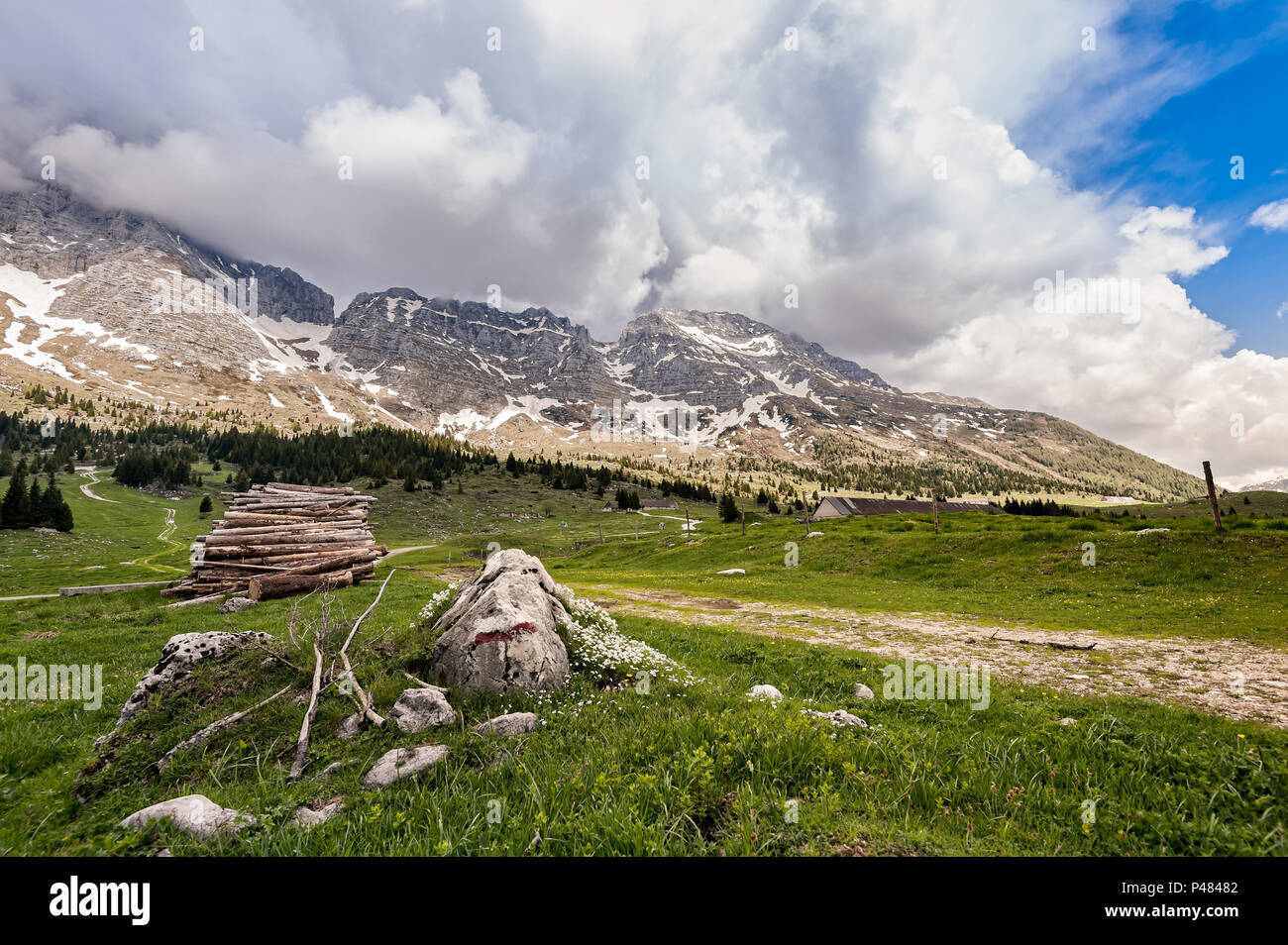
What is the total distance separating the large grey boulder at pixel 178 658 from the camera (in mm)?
7934

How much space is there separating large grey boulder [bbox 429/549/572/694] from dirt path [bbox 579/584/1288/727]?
699 cm

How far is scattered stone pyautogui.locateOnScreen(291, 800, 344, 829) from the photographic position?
15.5 ft

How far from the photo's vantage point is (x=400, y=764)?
5973mm

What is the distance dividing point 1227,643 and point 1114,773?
48.0ft

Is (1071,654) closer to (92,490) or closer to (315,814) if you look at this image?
(315,814)

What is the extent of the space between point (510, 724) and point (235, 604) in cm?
2372

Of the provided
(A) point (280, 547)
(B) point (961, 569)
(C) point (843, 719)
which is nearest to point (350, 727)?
(C) point (843, 719)

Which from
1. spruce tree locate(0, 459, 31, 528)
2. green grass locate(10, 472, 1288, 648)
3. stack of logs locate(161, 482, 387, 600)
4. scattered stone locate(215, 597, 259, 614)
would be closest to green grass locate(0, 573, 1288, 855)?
scattered stone locate(215, 597, 259, 614)

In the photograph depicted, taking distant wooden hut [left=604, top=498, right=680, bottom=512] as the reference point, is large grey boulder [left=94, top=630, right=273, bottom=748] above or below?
above

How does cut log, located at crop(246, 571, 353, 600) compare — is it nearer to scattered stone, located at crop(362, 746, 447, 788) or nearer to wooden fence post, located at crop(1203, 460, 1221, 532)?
scattered stone, located at crop(362, 746, 447, 788)

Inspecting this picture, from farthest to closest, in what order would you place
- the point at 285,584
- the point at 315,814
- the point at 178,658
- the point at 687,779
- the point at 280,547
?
1. the point at 280,547
2. the point at 285,584
3. the point at 178,658
4. the point at 687,779
5. the point at 315,814
